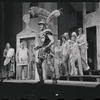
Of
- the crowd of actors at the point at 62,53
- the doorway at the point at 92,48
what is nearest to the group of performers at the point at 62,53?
the crowd of actors at the point at 62,53

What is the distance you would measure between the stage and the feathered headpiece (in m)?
2.21

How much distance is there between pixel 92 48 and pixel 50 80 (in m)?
1.85

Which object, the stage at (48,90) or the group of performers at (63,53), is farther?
the group of performers at (63,53)

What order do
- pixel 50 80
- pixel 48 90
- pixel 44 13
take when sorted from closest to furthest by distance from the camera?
pixel 48 90 → pixel 50 80 → pixel 44 13

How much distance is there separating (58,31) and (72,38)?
0.64 metres

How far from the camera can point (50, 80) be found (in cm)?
1252

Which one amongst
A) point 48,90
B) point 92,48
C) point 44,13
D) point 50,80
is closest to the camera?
point 92,48

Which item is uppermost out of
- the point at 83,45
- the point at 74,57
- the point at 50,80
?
the point at 83,45

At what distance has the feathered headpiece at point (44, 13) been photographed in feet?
41.3

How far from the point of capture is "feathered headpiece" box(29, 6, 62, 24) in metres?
12.6

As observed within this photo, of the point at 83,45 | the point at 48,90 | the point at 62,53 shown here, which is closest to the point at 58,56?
the point at 62,53

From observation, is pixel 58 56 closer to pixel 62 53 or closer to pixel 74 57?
pixel 62 53

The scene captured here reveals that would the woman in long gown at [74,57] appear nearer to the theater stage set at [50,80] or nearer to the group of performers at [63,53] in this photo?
the group of performers at [63,53]

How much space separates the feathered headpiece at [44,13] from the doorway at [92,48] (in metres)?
1.36
